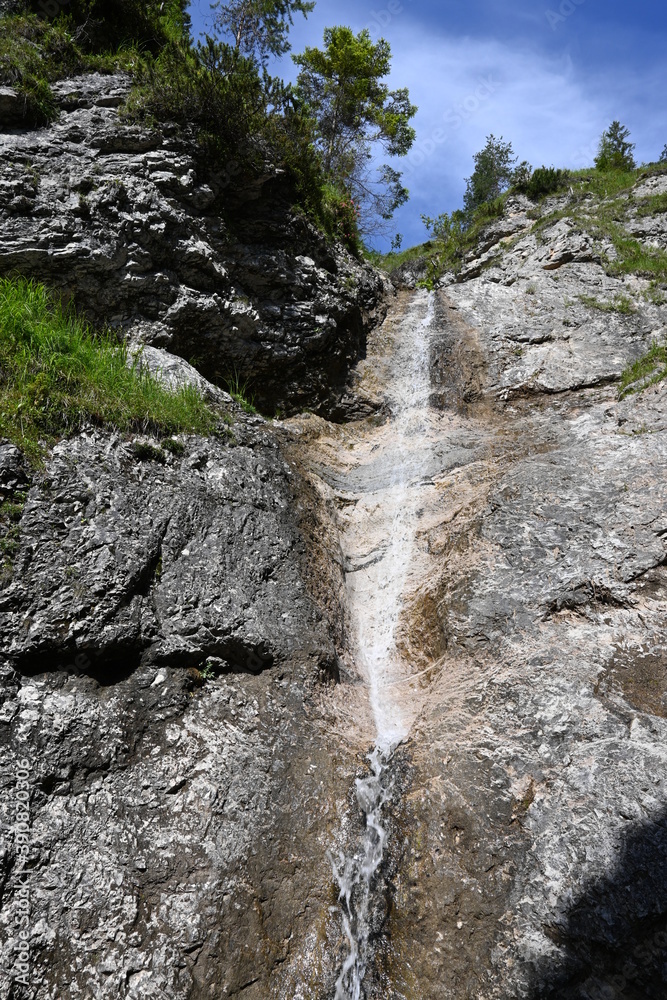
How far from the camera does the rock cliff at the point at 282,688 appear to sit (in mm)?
3756

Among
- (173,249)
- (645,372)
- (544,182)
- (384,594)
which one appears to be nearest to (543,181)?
(544,182)

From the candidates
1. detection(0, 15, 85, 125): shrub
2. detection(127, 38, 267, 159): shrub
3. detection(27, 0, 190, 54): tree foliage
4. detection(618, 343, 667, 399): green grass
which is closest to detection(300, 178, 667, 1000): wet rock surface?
detection(618, 343, 667, 399): green grass

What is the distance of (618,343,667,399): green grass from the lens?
7824 millimetres

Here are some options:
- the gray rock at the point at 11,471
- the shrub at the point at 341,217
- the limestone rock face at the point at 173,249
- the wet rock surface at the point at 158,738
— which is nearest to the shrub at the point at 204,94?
the limestone rock face at the point at 173,249

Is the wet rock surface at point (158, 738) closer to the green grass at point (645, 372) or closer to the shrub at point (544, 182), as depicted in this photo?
the green grass at point (645, 372)

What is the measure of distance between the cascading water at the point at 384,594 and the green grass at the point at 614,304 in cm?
319

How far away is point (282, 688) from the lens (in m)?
5.30

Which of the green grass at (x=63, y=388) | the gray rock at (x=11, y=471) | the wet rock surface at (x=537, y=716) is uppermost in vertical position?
the green grass at (x=63, y=388)

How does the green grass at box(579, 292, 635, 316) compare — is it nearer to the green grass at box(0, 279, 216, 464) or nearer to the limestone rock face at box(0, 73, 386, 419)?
the limestone rock face at box(0, 73, 386, 419)

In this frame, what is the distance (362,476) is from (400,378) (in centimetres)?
320

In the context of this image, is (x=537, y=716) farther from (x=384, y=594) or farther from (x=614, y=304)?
(x=614, y=304)

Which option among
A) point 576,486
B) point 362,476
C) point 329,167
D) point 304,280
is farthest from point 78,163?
point 329,167

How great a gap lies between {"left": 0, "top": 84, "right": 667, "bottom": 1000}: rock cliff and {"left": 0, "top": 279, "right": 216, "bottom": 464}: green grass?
0.27 meters

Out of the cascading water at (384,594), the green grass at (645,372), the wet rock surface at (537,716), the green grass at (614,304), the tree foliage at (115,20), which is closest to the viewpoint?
the wet rock surface at (537,716)
